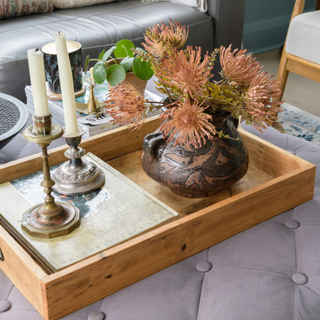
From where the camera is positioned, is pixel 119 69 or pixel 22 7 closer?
pixel 119 69

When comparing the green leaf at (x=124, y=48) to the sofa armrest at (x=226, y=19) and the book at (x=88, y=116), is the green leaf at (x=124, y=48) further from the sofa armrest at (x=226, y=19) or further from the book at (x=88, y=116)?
the sofa armrest at (x=226, y=19)

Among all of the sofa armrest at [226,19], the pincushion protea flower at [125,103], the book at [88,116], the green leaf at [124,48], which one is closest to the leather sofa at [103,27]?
the sofa armrest at [226,19]

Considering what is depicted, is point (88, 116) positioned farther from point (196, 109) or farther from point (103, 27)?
point (103, 27)

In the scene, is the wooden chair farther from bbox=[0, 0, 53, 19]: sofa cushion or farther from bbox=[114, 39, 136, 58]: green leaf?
bbox=[0, 0, 53, 19]: sofa cushion

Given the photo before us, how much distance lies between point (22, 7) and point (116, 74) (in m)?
1.25

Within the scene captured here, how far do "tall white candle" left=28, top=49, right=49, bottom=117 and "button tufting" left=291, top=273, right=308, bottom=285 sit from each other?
19.2 inches

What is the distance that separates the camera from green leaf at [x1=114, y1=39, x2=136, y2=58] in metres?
1.22

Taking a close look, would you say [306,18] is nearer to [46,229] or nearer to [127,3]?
[127,3]

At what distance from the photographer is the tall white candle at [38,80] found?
0.52m

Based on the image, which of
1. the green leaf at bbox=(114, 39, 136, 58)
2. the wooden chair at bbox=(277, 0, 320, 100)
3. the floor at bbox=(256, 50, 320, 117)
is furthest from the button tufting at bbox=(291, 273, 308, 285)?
the floor at bbox=(256, 50, 320, 117)

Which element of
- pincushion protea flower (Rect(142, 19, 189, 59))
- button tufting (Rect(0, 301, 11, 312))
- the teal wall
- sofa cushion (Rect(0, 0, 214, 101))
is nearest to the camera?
button tufting (Rect(0, 301, 11, 312))

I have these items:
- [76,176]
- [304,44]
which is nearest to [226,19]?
[304,44]

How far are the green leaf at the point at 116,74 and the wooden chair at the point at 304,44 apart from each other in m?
1.07

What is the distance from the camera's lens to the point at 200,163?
0.77 meters
